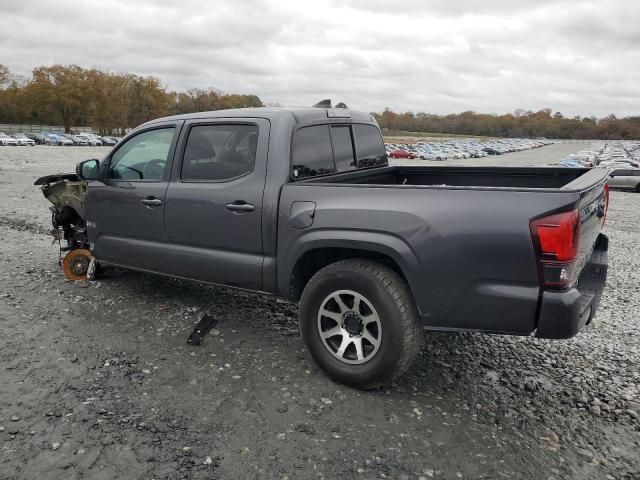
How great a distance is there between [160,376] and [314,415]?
1240 millimetres

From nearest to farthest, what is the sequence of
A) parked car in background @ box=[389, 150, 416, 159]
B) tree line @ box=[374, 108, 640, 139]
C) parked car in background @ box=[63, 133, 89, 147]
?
parked car in background @ box=[389, 150, 416, 159]
parked car in background @ box=[63, 133, 89, 147]
tree line @ box=[374, 108, 640, 139]

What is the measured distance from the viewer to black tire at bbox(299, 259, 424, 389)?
10.9ft

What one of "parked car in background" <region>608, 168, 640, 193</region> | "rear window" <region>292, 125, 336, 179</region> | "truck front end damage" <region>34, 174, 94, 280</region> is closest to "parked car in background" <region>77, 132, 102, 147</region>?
"parked car in background" <region>608, 168, 640, 193</region>

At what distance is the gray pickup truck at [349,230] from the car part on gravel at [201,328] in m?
0.45

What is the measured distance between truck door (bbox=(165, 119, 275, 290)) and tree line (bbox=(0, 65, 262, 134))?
95.7 m

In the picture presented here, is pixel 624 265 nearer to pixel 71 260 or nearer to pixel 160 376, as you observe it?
pixel 160 376

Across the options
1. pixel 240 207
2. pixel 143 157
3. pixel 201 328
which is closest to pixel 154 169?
pixel 143 157

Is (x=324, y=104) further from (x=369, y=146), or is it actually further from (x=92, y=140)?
(x=92, y=140)

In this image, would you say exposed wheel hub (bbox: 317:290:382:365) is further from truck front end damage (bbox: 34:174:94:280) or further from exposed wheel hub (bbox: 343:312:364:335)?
truck front end damage (bbox: 34:174:94:280)

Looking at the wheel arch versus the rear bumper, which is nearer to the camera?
the rear bumper

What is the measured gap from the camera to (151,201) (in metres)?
4.63

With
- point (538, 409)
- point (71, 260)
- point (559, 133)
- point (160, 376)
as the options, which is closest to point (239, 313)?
point (160, 376)

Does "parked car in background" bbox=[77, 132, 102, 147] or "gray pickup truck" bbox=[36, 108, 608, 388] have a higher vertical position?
"gray pickup truck" bbox=[36, 108, 608, 388]

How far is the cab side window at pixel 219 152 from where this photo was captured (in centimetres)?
414
